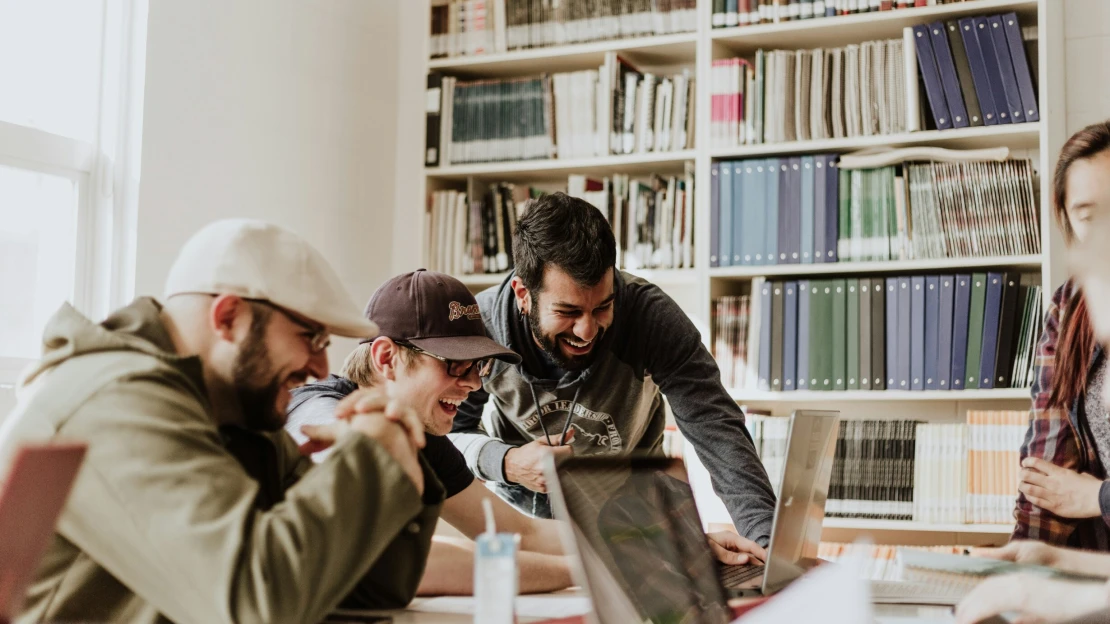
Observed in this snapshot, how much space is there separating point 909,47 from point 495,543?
99.8 inches

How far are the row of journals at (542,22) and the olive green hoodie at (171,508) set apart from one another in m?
2.65

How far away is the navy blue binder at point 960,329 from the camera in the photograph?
3.08 metres

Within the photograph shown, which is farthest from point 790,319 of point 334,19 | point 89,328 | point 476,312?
point 89,328

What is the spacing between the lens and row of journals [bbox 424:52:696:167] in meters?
3.51

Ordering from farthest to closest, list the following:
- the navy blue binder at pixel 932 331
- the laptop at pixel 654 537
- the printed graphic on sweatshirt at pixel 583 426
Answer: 1. the navy blue binder at pixel 932 331
2. the printed graphic on sweatshirt at pixel 583 426
3. the laptop at pixel 654 537

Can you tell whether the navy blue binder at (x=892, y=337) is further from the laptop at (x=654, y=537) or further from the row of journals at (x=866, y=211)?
the laptop at (x=654, y=537)

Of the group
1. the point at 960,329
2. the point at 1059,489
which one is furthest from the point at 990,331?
the point at 1059,489

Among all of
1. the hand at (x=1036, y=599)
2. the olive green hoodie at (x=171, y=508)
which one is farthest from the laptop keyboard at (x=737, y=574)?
the olive green hoodie at (x=171, y=508)

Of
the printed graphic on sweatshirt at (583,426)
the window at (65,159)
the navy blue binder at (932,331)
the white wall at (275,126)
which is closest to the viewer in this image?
the printed graphic on sweatshirt at (583,426)

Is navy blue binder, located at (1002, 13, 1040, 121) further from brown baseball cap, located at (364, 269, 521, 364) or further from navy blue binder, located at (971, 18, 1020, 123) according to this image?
brown baseball cap, located at (364, 269, 521, 364)

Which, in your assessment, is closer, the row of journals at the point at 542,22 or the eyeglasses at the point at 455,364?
the eyeglasses at the point at 455,364

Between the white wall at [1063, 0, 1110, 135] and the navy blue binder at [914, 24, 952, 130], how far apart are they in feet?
1.29

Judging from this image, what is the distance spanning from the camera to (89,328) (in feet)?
3.86

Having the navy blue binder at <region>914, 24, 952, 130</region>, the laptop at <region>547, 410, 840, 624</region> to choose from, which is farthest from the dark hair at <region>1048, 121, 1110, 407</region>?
the navy blue binder at <region>914, 24, 952, 130</region>
